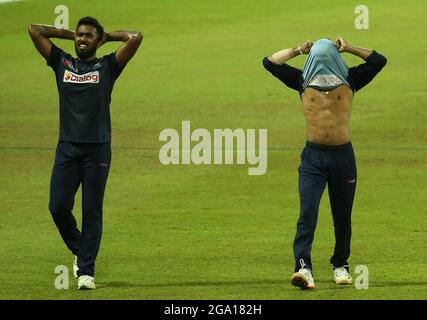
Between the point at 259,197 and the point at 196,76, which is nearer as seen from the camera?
the point at 259,197

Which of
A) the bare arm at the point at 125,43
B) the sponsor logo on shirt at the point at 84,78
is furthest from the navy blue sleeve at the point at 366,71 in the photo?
the sponsor logo on shirt at the point at 84,78

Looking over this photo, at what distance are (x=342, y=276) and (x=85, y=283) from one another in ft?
8.05

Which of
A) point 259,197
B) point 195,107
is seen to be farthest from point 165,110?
point 259,197

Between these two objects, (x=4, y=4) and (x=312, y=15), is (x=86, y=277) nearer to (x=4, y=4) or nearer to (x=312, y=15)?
(x=312, y=15)

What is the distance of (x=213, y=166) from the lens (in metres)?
25.1

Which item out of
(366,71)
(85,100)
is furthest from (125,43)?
(366,71)

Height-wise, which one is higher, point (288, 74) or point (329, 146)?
point (288, 74)

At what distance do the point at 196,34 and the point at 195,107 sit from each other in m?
9.80

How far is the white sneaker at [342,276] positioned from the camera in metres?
14.7

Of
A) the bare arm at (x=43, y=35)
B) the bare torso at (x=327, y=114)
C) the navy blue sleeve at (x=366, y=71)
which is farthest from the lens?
the bare arm at (x=43, y=35)

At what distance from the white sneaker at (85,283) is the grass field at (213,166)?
Result: 9.2 inches

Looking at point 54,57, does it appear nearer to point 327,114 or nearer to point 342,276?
point 327,114

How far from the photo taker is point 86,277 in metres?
14.4

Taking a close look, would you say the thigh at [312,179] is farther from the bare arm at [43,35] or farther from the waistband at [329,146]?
the bare arm at [43,35]
